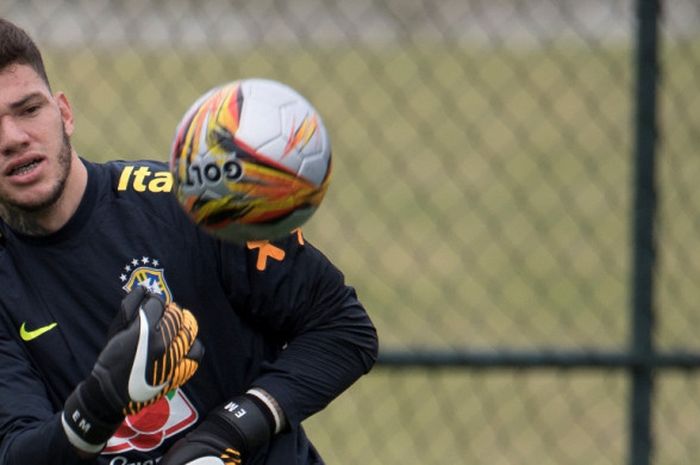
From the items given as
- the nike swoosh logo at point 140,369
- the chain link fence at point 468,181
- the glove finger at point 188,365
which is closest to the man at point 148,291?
the glove finger at point 188,365

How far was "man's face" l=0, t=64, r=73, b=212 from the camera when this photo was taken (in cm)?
362

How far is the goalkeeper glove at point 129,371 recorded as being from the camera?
337 cm

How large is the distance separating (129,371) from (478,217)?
7639 millimetres

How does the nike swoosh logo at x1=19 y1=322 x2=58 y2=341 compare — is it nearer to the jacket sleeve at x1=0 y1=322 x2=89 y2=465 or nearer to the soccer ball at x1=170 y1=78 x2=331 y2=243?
the jacket sleeve at x1=0 y1=322 x2=89 y2=465

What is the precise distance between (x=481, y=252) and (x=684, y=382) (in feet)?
8.58

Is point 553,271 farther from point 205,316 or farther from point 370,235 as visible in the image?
point 205,316

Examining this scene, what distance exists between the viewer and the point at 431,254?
10.1m

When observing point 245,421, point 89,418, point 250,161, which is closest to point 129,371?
point 89,418

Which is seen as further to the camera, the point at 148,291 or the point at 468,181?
the point at 468,181

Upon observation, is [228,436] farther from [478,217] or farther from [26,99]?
[478,217]

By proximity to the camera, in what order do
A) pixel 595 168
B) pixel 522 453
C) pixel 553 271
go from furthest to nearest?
pixel 595 168
pixel 553 271
pixel 522 453

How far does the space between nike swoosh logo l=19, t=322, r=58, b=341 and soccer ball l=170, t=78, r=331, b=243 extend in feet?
1.82

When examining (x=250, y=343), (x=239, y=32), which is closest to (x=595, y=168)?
(x=239, y=32)

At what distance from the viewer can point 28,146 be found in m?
3.62
